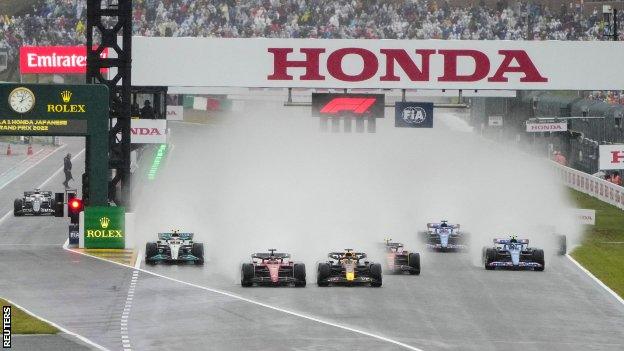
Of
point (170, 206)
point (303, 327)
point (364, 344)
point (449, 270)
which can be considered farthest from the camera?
point (170, 206)

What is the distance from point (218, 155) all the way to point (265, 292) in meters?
42.6

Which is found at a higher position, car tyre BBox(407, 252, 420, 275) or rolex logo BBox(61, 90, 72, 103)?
rolex logo BBox(61, 90, 72, 103)

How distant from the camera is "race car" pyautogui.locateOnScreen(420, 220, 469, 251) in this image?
4588cm

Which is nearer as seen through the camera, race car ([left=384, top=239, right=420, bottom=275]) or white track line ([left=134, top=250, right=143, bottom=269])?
race car ([left=384, top=239, right=420, bottom=275])

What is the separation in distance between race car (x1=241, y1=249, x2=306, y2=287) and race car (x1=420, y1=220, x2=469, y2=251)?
853cm

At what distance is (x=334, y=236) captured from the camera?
1928 inches

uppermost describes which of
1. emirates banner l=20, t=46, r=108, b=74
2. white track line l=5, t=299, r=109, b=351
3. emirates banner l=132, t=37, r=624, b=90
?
emirates banner l=20, t=46, r=108, b=74

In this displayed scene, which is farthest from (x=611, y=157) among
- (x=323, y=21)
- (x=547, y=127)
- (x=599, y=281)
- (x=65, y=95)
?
(x=323, y=21)

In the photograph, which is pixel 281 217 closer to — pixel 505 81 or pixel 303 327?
pixel 505 81

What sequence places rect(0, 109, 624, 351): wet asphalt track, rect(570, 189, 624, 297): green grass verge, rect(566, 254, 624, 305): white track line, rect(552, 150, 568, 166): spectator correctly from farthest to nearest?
rect(552, 150, 568, 166): spectator → rect(570, 189, 624, 297): green grass verge → rect(566, 254, 624, 305): white track line → rect(0, 109, 624, 351): wet asphalt track

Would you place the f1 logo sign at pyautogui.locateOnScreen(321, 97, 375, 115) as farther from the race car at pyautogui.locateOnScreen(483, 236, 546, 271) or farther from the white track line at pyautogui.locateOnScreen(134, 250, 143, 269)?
the race car at pyautogui.locateOnScreen(483, 236, 546, 271)

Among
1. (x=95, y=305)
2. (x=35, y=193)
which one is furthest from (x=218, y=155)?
(x=95, y=305)

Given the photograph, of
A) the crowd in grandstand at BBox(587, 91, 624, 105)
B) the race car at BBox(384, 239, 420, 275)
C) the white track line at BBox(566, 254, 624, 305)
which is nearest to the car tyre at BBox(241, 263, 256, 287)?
the race car at BBox(384, 239, 420, 275)

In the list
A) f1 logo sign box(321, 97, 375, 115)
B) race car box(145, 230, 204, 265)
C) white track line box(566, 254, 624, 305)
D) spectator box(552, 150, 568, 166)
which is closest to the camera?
white track line box(566, 254, 624, 305)
